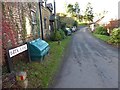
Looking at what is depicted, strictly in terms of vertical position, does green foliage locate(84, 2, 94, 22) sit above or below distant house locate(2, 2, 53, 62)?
above

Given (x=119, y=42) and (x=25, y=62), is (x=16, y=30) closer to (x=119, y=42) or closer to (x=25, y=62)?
(x=25, y=62)

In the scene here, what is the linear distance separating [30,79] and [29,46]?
3241mm

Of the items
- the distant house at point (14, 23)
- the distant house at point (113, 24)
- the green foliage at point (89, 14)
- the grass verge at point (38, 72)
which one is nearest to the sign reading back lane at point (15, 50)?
the distant house at point (14, 23)

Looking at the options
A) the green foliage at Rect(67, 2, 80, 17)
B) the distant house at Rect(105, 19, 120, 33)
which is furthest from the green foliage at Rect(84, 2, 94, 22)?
the distant house at Rect(105, 19, 120, 33)

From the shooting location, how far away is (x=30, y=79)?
7.64m

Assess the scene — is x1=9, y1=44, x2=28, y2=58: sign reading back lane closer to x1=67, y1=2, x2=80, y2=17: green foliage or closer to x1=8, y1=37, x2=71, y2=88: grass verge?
x1=8, y1=37, x2=71, y2=88: grass verge

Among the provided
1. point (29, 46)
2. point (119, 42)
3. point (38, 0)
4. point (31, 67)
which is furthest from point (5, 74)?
point (119, 42)

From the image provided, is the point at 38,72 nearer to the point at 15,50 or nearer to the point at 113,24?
the point at 15,50

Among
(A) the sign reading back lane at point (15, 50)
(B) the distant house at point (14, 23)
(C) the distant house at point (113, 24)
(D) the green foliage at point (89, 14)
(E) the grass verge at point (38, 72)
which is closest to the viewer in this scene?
(E) the grass verge at point (38, 72)

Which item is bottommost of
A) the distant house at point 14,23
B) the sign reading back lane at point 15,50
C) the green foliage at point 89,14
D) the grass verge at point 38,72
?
the grass verge at point 38,72

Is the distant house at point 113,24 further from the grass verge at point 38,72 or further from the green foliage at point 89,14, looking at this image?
the green foliage at point 89,14

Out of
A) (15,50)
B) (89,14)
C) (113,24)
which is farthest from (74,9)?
(15,50)

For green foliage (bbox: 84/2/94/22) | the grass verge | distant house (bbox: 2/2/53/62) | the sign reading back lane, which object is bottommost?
the grass verge

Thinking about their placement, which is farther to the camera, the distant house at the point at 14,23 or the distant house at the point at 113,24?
the distant house at the point at 113,24
